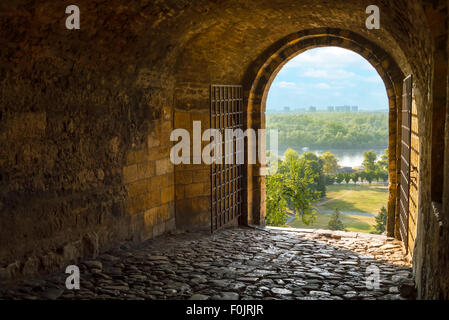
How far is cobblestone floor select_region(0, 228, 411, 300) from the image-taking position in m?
4.49

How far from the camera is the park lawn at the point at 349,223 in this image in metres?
33.8

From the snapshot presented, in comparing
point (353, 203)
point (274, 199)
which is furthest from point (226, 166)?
point (353, 203)

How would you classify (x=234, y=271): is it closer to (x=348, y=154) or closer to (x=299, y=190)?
(x=299, y=190)

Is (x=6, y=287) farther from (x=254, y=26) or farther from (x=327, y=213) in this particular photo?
(x=327, y=213)

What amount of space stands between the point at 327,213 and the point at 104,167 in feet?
113

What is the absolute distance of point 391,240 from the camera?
7.41 meters

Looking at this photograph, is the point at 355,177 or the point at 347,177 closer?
the point at 347,177

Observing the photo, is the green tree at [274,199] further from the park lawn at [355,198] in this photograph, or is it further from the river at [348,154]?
the river at [348,154]

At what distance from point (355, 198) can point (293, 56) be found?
116 feet

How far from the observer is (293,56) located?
870 centimetres

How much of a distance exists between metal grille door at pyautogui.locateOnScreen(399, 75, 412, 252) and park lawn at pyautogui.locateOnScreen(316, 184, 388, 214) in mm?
33282

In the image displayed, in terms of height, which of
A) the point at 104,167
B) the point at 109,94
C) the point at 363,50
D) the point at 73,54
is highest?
the point at 363,50

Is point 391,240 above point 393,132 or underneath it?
underneath
